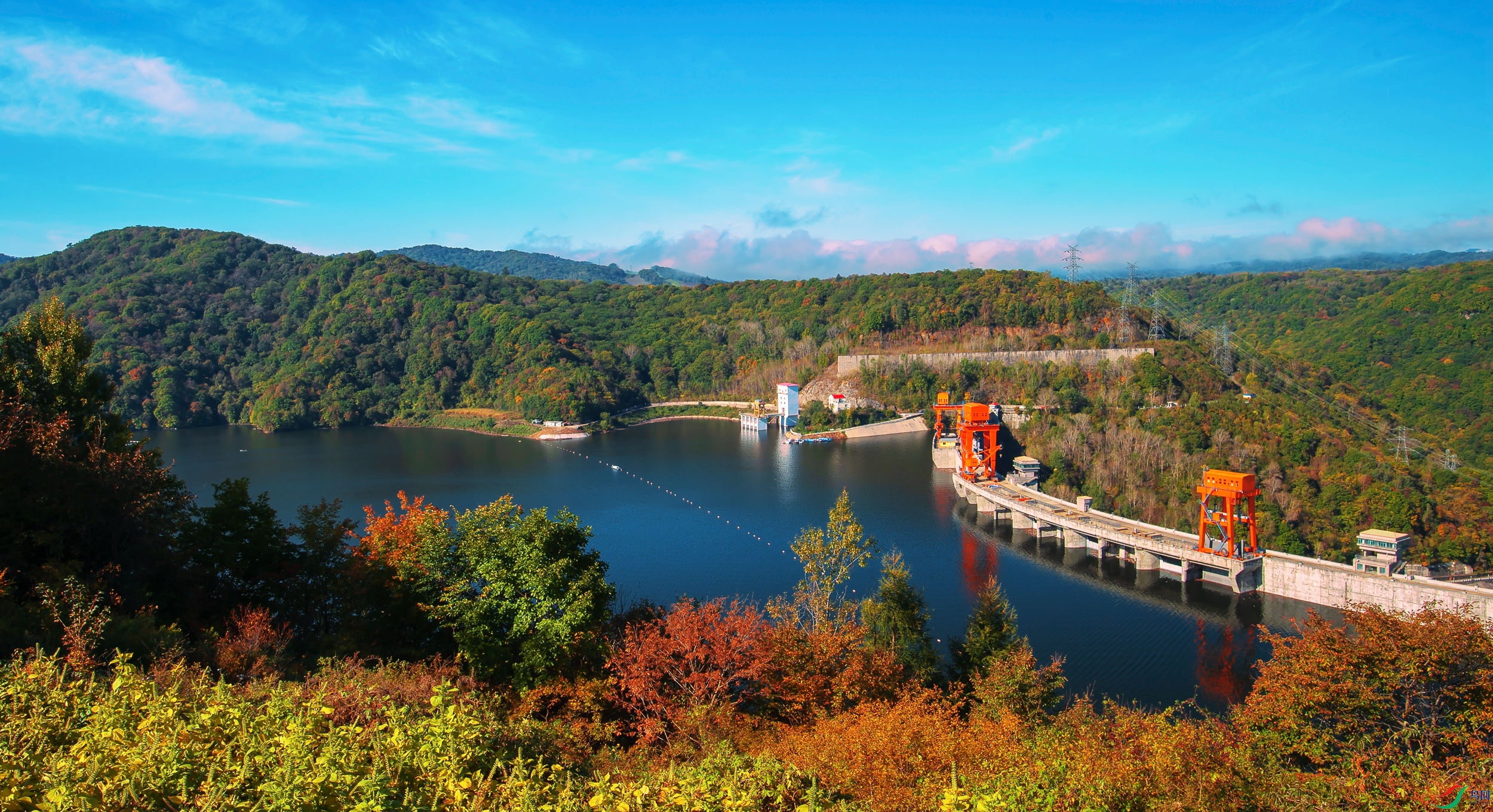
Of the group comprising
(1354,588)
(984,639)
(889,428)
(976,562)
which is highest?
(889,428)

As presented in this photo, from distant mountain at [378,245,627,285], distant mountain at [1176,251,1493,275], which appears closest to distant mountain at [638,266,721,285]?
distant mountain at [378,245,627,285]

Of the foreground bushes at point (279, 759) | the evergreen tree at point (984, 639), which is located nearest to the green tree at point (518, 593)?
the foreground bushes at point (279, 759)

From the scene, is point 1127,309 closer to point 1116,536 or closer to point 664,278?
point 1116,536

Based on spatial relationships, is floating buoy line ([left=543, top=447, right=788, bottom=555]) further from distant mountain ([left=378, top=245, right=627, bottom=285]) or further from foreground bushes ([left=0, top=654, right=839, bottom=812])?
distant mountain ([left=378, top=245, right=627, bottom=285])

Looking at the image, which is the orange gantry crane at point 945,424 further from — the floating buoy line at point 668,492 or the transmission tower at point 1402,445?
the transmission tower at point 1402,445

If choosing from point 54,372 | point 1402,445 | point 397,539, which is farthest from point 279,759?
point 1402,445

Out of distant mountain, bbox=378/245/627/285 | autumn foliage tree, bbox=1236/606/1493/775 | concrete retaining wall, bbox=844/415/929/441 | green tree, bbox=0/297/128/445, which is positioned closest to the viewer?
autumn foliage tree, bbox=1236/606/1493/775
